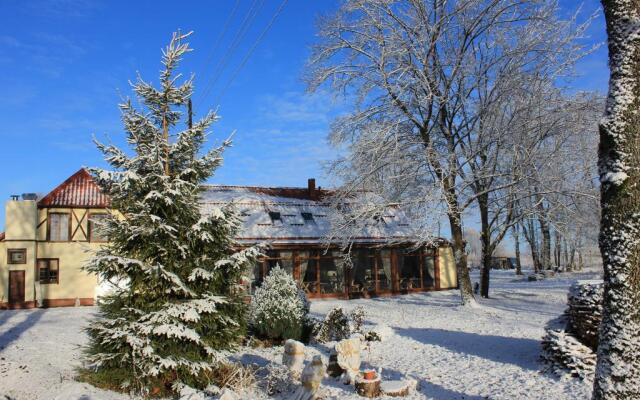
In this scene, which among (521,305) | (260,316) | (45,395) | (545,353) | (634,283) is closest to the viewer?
(634,283)

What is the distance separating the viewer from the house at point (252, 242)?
23297 mm

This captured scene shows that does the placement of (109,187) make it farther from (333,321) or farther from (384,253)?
(384,253)

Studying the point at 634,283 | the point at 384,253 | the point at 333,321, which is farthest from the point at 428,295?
the point at 634,283

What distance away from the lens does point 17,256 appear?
23312 millimetres

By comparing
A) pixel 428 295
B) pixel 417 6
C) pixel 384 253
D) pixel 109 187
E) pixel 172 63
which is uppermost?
pixel 417 6

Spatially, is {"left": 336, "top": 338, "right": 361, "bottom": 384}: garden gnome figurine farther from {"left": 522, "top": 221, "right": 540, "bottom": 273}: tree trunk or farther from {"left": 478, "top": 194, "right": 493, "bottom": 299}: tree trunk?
{"left": 522, "top": 221, "right": 540, "bottom": 273}: tree trunk

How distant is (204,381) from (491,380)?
15.1ft

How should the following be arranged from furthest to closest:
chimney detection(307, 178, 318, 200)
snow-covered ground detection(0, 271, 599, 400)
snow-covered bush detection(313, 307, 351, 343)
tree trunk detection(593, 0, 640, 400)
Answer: chimney detection(307, 178, 318, 200), snow-covered bush detection(313, 307, 351, 343), snow-covered ground detection(0, 271, 599, 400), tree trunk detection(593, 0, 640, 400)

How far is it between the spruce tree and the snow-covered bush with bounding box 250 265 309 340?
123 inches

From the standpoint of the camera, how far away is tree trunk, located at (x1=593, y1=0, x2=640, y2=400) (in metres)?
4.99

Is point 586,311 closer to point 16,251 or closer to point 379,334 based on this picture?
point 379,334

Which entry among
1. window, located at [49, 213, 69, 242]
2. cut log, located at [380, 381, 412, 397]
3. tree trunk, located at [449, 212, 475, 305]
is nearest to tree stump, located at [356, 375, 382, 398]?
cut log, located at [380, 381, 412, 397]

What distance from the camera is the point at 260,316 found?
470 inches

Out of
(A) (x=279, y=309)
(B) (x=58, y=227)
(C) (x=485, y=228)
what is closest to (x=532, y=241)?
(C) (x=485, y=228)
